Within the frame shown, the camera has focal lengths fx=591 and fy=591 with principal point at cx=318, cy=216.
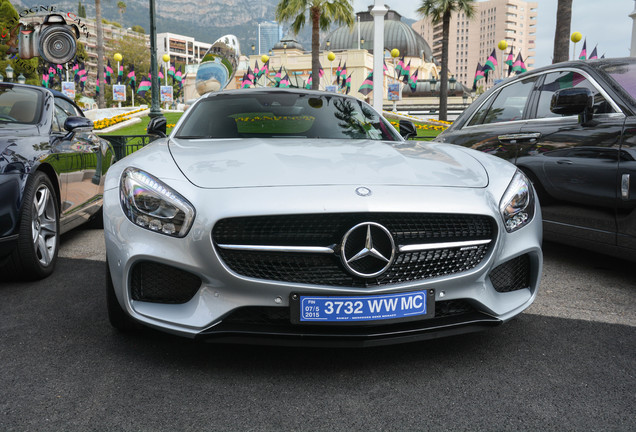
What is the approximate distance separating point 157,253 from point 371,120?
7.34 ft

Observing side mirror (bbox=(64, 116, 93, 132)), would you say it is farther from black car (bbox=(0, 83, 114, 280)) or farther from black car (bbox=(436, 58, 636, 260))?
black car (bbox=(436, 58, 636, 260))

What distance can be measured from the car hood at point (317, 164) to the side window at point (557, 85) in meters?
1.47

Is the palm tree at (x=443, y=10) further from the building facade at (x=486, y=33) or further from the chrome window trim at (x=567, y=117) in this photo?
the building facade at (x=486, y=33)

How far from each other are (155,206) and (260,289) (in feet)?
1.89

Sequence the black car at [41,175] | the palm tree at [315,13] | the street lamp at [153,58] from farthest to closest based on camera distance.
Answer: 1. the palm tree at [315,13]
2. the street lamp at [153,58]
3. the black car at [41,175]

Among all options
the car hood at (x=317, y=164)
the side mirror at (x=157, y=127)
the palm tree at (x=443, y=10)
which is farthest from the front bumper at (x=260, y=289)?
the palm tree at (x=443, y=10)

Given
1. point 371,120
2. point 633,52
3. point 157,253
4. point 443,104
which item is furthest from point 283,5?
point 157,253

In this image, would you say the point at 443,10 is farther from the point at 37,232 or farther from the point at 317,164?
the point at 317,164

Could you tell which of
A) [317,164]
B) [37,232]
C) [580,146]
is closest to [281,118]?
[317,164]

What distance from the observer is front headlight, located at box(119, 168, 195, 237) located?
237 centimetres

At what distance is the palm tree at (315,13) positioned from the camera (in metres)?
29.4

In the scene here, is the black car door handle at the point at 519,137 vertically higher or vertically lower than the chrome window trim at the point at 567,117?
lower

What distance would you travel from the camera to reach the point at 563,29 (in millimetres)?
14344

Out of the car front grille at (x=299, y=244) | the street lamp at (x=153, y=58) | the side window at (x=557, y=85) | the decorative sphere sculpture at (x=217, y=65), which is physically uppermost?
the decorative sphere sculpture at (x=217, y=65)
